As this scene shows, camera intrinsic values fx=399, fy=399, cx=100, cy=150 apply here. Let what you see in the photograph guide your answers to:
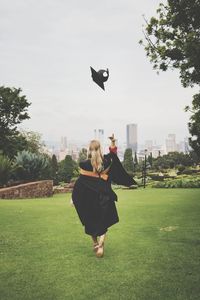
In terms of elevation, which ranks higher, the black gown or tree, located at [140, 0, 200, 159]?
tree, located at [140, 0, 200, 159]

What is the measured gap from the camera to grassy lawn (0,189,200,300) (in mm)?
4484

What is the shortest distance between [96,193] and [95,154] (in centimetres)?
65

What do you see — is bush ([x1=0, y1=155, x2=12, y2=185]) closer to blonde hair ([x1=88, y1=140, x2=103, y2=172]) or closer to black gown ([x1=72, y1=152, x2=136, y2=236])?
black gown ([x1=72, y1=152, x2=136, y2=236])

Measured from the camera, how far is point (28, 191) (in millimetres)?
20000

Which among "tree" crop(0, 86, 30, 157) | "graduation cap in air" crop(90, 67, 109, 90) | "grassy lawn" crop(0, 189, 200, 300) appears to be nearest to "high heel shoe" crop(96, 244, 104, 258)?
"grassy lawn" crop(0, 189, 200, 300)

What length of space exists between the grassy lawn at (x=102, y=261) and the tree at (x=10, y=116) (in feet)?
73.8

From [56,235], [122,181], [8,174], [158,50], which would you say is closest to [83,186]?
[122,181]

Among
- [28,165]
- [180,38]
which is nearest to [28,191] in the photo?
[28,165]

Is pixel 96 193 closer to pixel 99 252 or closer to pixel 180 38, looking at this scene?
pixel 99 252

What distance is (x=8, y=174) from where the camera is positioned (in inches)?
822

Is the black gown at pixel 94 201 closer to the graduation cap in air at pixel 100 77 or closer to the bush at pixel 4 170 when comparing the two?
the graduation cap in air at pixel 100 77

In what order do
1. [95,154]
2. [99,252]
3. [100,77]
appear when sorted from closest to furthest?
[99,252] → [95,154] → [100,77]

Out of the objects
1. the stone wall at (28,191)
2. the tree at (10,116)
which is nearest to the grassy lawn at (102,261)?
the stone wall at (28,191)

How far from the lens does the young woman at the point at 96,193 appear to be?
6.45 m
